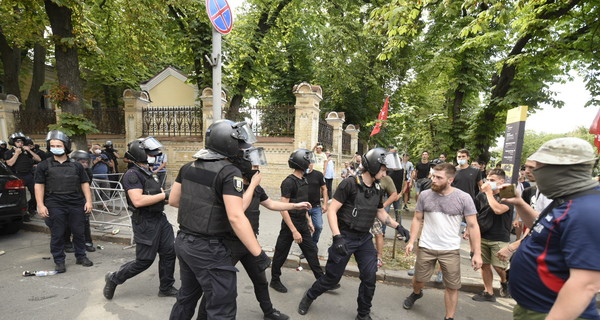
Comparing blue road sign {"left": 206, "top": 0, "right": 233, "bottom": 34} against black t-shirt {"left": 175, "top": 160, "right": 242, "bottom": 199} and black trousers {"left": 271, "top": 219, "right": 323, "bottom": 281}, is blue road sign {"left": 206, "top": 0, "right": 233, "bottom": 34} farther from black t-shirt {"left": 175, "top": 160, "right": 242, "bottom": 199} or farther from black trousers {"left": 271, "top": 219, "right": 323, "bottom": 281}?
black trousers {"left": 271, "top": 219, "right": 323, "bottom": 281}

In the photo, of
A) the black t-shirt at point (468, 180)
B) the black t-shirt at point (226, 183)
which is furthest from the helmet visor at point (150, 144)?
the black t-shirt at point (468, 180)

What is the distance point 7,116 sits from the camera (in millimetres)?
12156

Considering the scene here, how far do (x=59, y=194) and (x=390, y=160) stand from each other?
4.65 meters

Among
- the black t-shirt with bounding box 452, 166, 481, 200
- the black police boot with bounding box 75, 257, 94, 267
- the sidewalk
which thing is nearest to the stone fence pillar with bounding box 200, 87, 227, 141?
the sidewalk

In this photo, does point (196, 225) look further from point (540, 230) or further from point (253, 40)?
point (253, 40)

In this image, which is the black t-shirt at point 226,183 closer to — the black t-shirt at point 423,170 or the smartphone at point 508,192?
the smartphone at point 508,192

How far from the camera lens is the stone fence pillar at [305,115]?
9.62 m

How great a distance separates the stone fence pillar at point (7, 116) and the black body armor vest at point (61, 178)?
1170 centimetres

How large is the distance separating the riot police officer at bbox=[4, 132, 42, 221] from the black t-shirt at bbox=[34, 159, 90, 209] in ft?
10.9

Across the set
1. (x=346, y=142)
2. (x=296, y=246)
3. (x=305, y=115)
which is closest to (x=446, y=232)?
(x=296, y=246)

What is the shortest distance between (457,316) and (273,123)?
8.10 metres

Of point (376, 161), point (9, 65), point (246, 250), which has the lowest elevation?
point (246, 250)

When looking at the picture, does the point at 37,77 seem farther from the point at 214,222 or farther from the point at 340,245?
the point at 340,245

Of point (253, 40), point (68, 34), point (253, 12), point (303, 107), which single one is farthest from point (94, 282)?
point (253, 12)
